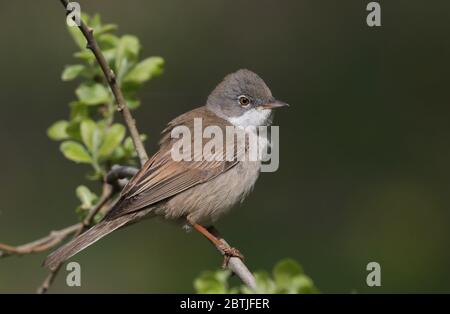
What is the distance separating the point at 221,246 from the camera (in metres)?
3.97

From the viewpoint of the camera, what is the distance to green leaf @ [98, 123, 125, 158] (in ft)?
12.0

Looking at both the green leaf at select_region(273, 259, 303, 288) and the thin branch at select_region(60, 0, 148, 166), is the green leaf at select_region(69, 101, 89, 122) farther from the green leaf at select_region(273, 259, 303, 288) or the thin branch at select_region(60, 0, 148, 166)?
the green leaf at select_region(273, 259, 303, 288)

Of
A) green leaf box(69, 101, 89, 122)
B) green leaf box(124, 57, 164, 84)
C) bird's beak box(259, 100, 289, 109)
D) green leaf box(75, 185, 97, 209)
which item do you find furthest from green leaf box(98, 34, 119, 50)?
bird's beak box(259, 100, 289, 109)

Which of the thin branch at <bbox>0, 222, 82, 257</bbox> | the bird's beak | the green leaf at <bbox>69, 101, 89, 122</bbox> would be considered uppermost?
the bird's beak

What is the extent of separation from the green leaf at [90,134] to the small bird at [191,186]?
333mm

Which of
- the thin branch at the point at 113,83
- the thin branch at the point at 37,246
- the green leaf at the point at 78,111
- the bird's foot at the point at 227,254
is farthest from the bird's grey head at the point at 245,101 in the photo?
the thin branch at the point at 37,246

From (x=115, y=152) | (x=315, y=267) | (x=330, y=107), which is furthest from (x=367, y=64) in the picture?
(x=115, y=152)

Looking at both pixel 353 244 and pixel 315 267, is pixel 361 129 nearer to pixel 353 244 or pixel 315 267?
pixel 353 244

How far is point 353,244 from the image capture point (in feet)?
22.5

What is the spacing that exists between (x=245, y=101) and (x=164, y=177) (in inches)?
28.3

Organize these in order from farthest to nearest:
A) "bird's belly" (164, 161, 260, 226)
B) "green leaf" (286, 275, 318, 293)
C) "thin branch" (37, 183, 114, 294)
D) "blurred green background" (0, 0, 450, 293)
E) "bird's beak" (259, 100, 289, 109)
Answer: "blurred green background" (0, 0, 450, 293)
"bird's beak" (259, 100, 289, 109)
"bird's belly" (164, 161, 260, 226)
"thin branch" (37, 183, 114, 294)
"green leaf" (286, 275, 318, 293)

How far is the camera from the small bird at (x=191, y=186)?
3.87 meters

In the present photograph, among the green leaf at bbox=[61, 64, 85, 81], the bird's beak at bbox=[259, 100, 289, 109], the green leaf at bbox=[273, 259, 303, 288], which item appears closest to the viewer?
the green leaf at bbox=[273, 259, 303, 288]

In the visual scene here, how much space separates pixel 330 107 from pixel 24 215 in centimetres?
331
